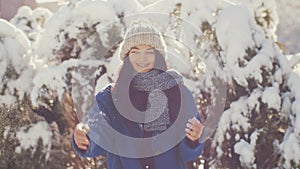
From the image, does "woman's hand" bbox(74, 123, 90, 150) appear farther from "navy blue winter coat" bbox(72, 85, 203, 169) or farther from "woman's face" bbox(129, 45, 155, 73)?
"woman's face" bbox(129, 45, 155, 73)

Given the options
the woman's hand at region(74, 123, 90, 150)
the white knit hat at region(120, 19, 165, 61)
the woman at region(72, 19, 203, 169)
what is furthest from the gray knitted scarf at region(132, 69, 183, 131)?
the woman's hand at region(74, 123, 90, 150)

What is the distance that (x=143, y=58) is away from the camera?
6.54ft

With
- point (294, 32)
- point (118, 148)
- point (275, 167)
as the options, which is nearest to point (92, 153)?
point (118, 148)

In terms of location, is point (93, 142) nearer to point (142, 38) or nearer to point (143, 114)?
point (143, 114)

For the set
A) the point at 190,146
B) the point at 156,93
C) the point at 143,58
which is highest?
the point at 143,58

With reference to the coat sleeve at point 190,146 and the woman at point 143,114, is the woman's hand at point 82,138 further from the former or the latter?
the coat sleeve at point 190,146

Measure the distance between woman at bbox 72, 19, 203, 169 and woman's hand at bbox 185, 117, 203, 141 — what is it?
0.12 ft

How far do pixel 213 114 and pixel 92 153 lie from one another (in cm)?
149

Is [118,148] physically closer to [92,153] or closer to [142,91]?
[92,153]

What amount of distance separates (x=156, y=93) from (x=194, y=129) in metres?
0.25

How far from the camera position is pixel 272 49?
3262mm

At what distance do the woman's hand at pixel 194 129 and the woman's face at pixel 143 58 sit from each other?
0.99 feet

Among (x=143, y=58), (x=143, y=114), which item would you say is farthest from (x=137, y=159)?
(x=143, y=58)

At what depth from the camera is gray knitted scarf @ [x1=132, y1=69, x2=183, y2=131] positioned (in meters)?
1.96
